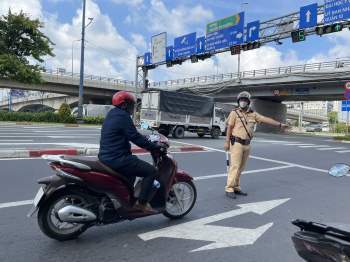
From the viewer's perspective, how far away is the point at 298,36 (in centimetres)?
2267

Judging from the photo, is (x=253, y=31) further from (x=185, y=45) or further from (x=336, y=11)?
(x=185, y=45)

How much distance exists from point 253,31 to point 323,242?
80.8 ft

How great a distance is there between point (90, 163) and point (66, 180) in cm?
31

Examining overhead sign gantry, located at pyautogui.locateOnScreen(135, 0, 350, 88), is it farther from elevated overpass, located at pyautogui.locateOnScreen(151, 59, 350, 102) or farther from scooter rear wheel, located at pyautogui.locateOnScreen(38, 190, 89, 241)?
scooter rear wheel, located at pyautogui.locateOnScreen(38, 190, 89, 241)

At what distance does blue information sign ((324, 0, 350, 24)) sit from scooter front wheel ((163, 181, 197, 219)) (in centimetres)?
1813

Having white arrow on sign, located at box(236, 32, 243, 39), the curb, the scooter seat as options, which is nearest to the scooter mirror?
the scooter seat

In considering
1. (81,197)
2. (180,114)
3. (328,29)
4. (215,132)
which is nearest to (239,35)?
(328,29)

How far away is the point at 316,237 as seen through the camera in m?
2.40

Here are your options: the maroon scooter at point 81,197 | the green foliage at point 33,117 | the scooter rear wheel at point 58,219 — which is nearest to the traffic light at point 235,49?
the green foliage at point 33,117

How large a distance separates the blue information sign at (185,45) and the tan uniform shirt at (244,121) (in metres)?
24.6

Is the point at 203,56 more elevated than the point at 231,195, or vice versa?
the point at 203,56

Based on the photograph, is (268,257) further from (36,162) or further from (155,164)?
(36,162)

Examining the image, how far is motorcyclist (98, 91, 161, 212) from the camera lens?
13.9 ft

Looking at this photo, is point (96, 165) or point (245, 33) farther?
point (245, 33)
